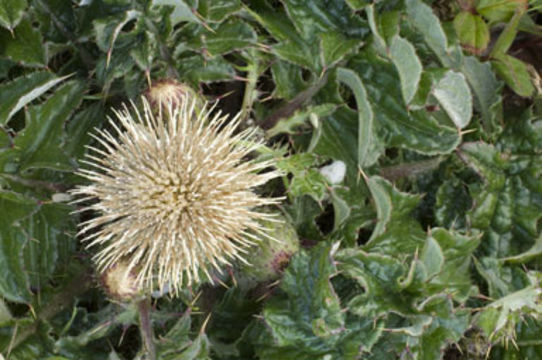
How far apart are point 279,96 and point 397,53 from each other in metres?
0.66

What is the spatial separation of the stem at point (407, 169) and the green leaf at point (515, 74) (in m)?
0.57

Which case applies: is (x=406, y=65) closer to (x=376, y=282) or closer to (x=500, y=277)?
(x=376, y=282)

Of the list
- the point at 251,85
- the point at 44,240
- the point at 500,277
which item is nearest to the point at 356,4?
the point at 251,85

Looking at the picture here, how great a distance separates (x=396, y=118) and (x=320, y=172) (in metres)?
0.46

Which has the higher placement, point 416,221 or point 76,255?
point 76,255

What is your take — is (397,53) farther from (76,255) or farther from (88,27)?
(76,255)

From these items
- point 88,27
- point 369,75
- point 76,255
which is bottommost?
point 76,255

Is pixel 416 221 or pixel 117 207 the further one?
pixel 416 221

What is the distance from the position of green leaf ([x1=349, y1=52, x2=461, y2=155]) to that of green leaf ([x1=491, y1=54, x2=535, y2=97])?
0.52 m

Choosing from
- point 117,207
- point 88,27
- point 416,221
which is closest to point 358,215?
point 416,221

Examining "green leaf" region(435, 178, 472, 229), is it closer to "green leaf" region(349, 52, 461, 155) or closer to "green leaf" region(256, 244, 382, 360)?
"green leaf" region(349, 52, 461, 155)

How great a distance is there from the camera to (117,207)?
91.0 inches

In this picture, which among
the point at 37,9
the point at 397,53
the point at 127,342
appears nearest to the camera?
the point at 397,53

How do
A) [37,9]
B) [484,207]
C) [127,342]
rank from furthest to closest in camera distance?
[127,342] < [484,207] < [37,9]
